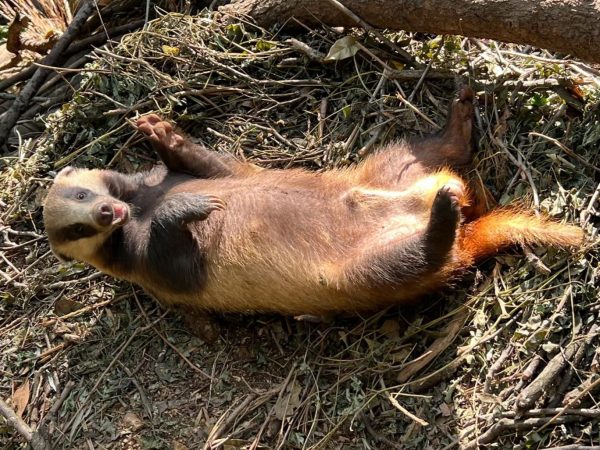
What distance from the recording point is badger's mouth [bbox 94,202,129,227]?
4.59m

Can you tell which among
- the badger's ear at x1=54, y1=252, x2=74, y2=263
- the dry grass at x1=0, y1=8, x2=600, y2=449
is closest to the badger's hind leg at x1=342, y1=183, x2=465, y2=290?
the dry grass at x1=0, y1=8, x2=600, y2=449

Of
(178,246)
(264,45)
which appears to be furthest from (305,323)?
(264,45)

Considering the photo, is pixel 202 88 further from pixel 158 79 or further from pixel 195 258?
pixel 195 258

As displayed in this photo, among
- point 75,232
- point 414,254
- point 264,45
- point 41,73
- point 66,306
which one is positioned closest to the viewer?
point 414,254

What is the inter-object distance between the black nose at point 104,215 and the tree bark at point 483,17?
2045mm

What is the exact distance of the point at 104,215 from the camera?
4.59m

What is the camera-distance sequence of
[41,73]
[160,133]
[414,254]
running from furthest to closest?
1. [41,73]
2. [160,133]
3. [414,254]

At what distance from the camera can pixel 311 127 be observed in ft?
17.4

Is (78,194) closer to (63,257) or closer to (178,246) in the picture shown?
(63,257)

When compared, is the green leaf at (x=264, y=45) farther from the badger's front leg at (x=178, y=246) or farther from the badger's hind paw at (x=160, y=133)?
the badger's front leg at (x=178, y=246)

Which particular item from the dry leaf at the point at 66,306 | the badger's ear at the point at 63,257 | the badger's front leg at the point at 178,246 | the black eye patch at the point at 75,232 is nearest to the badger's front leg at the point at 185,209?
the badger's front leg at the point at 178,246

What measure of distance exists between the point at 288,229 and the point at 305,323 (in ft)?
1.95

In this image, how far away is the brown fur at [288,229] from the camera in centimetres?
428

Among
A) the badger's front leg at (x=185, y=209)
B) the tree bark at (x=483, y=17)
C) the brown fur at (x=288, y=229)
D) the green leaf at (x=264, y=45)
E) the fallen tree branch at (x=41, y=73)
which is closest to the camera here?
the tree bark at (x=483, y=17)
